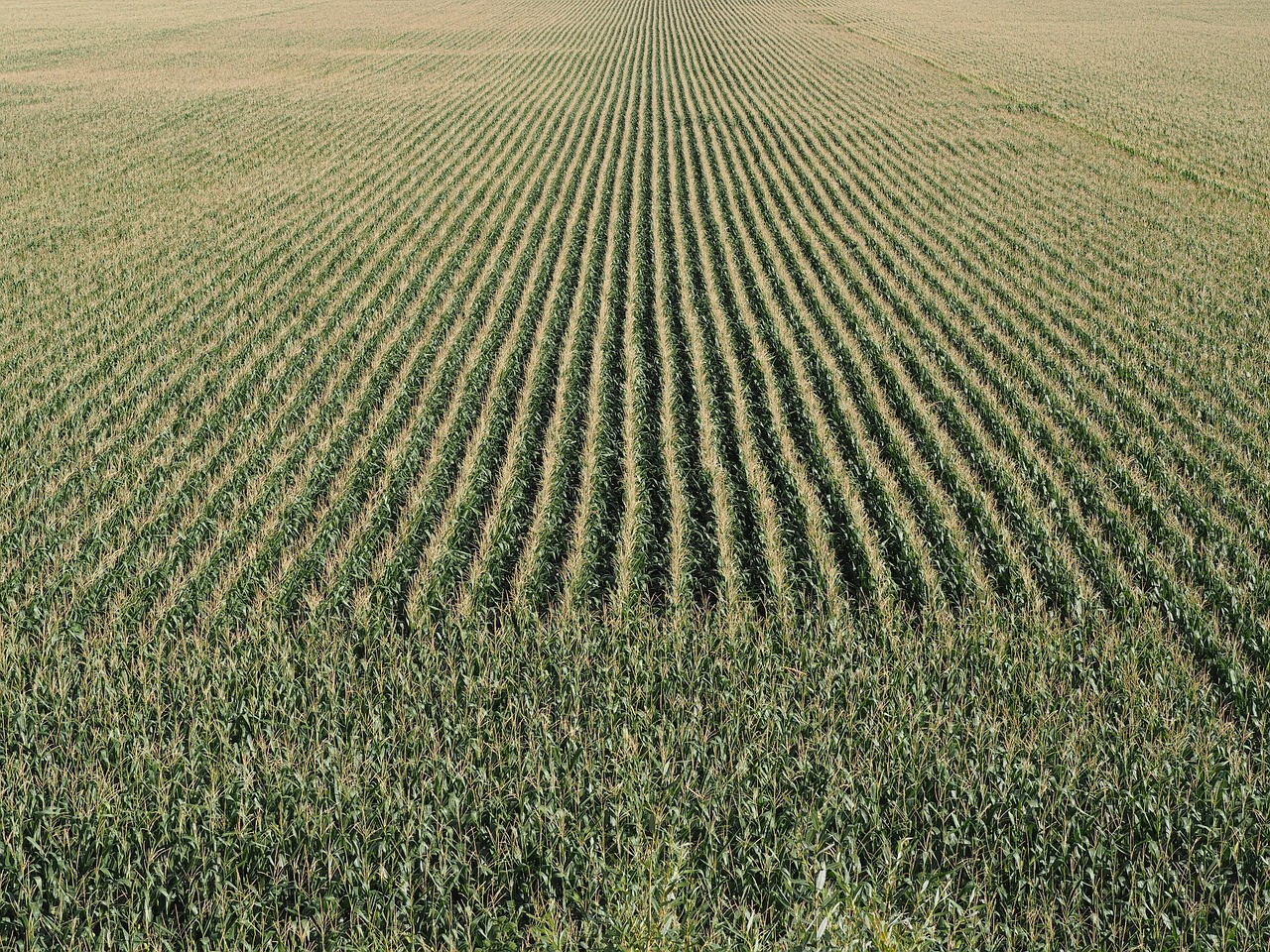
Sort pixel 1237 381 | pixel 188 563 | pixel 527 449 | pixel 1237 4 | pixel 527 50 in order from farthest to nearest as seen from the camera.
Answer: pixel 1237 4, pixel 527 50, pixel 1237 381, pixel 527 449, pixel 188 563

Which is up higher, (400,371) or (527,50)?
(527,50)

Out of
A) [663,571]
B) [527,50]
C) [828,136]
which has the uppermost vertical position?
[527,50]

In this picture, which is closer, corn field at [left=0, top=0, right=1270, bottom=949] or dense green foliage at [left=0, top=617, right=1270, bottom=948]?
dense green foliage at [left=0, top=617, right=1270, bottom=948]

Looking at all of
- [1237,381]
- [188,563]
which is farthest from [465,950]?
[1237,381]

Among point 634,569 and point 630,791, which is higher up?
point 630,791

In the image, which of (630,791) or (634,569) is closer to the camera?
(630,791)

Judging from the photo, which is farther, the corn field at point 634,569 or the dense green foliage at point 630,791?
the corn field at point 634,569

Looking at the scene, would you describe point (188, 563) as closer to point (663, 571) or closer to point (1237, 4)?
point (663, 571)

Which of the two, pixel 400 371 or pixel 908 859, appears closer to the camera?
pixel 908 859
